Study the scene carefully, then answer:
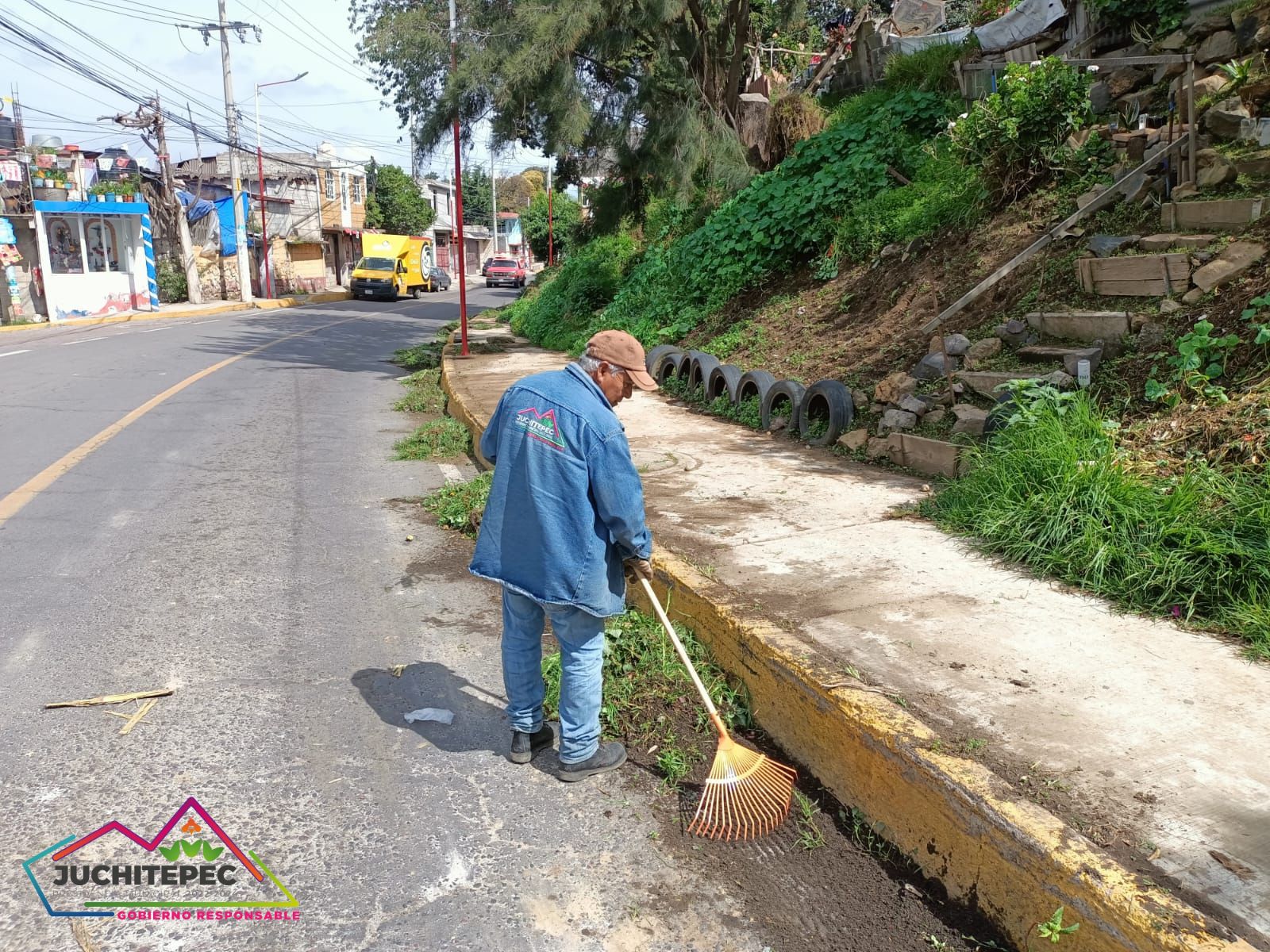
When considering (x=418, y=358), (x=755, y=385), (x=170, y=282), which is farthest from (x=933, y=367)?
(x=170, y=282)

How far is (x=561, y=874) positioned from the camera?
2.78 metres

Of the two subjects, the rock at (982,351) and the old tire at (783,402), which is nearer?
the rock at (982,351)

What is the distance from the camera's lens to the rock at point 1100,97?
8805 millimetres

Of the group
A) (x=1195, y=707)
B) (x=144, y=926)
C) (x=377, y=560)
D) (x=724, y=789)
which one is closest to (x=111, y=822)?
(x=144, y=926)

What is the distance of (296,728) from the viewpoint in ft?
11.7

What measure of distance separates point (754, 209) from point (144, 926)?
11.2 m

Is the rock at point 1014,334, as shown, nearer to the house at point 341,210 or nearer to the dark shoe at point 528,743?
the dark shoe at point 528,743

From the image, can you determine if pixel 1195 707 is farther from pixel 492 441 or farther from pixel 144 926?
pixel 144 926

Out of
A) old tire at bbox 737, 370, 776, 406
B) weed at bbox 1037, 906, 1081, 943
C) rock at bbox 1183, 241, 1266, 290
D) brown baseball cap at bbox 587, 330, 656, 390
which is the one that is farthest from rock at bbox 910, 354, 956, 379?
weed at bbox 1037, 906, 1081, 943

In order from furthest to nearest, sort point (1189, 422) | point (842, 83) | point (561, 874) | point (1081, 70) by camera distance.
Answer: point (842, 83) → point (1081, 70) → point (1189, 422) → point (561, 874)

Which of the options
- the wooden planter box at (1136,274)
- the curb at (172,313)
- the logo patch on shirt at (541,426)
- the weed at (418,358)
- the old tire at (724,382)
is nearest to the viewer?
the logo patch on shirt at (541,426)

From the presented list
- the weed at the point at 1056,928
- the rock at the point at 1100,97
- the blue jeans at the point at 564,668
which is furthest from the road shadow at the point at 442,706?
the rock at the point at 1100,97

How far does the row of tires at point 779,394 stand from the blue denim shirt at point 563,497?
4215 millimetres

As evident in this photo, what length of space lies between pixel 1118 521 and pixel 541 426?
284cm
